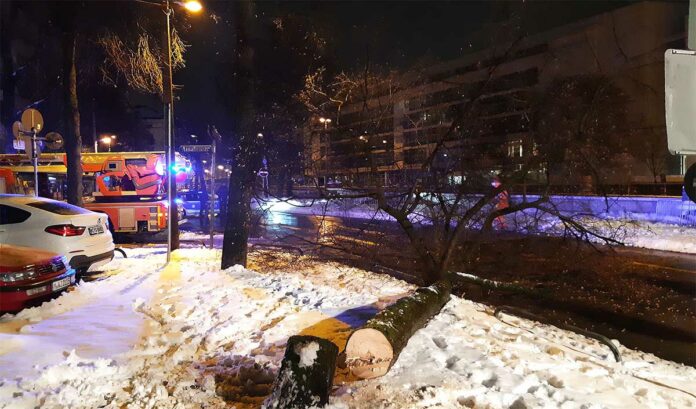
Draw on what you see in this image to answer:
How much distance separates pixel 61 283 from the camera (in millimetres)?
6738

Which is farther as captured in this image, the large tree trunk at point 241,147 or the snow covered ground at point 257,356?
the large tree trunk at point 241,147

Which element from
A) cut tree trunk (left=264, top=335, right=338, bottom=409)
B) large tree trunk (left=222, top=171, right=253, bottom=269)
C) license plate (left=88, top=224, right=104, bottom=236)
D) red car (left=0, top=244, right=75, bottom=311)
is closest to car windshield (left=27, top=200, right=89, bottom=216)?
license plate (left=88, top=224, right=104, bottom=236)

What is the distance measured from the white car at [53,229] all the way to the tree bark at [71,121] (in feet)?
15.3

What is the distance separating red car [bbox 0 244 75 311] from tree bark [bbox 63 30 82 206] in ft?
22.8

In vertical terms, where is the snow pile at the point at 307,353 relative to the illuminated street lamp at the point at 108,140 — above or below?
below

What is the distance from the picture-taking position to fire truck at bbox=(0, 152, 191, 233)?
1550 centimetres

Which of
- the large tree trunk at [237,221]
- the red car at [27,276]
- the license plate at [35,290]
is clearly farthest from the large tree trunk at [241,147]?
the license plate at [35,290]

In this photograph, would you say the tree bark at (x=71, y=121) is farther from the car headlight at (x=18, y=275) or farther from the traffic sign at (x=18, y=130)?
the car headlight at (x=18, y=275)

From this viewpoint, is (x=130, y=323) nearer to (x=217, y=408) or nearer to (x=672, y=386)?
(x=217, y=408)

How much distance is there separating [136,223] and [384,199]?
10504 millimetres

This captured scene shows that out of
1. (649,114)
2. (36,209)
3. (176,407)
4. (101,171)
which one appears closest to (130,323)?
(176,407)

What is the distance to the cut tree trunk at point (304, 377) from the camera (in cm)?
353

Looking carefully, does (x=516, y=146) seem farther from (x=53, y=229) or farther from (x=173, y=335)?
(x=53, y=229)

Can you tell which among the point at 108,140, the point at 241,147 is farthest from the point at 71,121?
the point at 108,140
